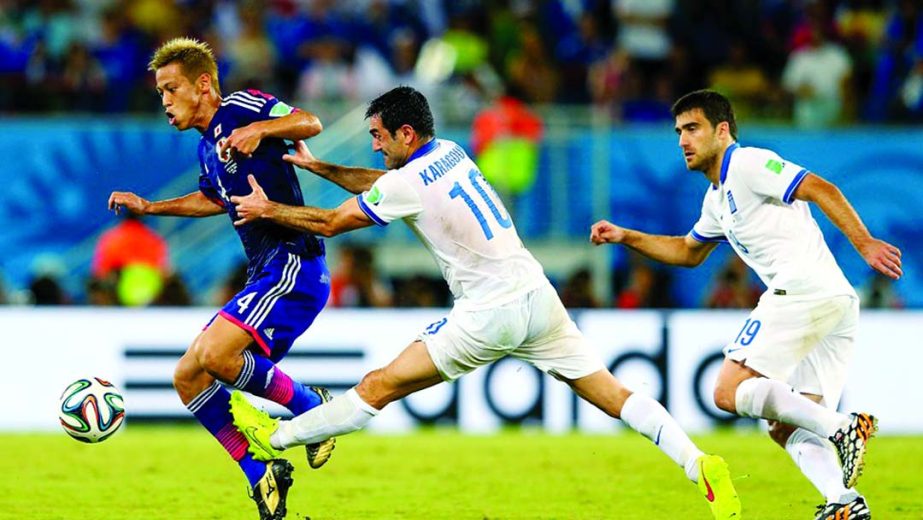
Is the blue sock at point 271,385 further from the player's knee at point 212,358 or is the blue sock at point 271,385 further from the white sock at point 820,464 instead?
the white sock at point 820,464

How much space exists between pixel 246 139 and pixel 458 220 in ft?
4.01

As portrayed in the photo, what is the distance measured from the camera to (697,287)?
56.9ft

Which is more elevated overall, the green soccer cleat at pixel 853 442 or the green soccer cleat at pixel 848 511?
the green soccer cleat at pixel 853 442

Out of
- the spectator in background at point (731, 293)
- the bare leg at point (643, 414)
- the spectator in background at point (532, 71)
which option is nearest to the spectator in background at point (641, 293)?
the spectator in background at point (731, 293)

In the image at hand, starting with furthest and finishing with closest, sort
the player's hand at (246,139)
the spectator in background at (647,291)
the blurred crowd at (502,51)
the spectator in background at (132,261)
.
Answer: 1. the blurred crowd at (502,51)
2. the spectator in background at (132,261)
3. the spectator in background at (647,291)
4. the player's hand at (246,139)

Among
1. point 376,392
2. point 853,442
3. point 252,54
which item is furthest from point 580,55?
point 853,442

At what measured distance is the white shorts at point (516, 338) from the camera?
765cm

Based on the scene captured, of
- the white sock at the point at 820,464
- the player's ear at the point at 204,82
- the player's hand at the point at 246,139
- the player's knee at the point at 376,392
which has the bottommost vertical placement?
the white sock at the point at 820,464

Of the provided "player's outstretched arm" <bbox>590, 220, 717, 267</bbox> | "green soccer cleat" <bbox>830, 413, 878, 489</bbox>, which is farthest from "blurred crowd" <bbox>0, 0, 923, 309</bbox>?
"green soccer cleat" <bbox>830, 413, 878, 489</bbox>

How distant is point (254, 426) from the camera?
793cm

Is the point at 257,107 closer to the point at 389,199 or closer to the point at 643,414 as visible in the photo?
the point at 389,199

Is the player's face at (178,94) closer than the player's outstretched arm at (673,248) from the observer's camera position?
Yes

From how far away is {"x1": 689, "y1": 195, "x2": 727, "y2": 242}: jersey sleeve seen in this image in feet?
27.6

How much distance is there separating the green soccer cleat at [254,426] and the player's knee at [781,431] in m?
2.78
